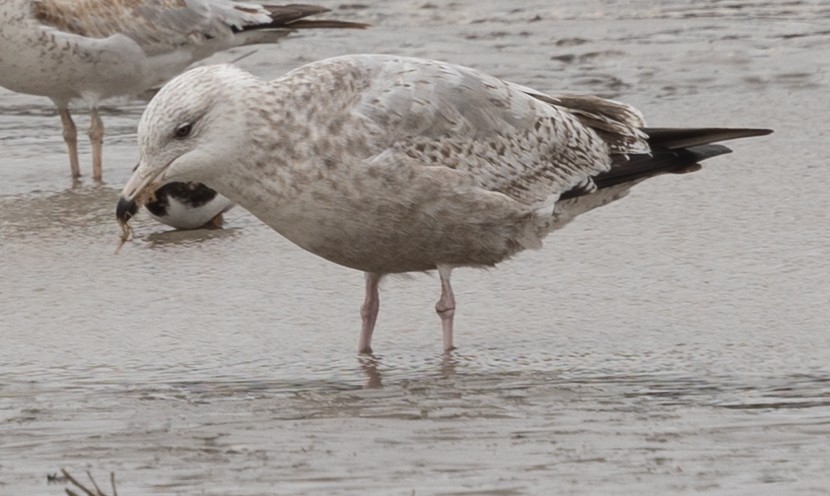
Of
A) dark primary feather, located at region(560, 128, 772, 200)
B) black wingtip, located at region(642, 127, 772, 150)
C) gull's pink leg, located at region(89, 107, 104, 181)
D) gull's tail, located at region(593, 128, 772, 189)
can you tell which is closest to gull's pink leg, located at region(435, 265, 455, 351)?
dark primary feather, located at region(560, 128, 772, 200)

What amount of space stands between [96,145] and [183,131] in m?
3.77

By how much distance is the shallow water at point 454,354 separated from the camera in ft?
14.6

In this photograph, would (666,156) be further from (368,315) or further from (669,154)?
(368,315)

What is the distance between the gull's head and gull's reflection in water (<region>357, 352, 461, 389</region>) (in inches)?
31.6

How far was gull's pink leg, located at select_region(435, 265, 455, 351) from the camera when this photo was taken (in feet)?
19.5

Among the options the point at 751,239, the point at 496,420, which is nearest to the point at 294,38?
the point at 751,239

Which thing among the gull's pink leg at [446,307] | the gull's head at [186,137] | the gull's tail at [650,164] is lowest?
the gull's pink leg at [446,307]

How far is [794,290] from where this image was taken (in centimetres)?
635

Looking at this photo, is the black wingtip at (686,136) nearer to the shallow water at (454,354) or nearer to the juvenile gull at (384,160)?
the juvenile gull at (384,160)

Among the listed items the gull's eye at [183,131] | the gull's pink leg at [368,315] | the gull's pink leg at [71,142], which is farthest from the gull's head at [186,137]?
the gull's pink leg at [71,142]

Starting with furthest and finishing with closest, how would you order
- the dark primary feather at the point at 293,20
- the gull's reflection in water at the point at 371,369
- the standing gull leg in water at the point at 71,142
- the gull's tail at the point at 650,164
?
1. the dark primary feather at the point at 293,20
2. the standing gull leg in water at the point at 71,142
3. the gull's tail at the point at 650,164
4. the gull's reflection in water at the point at 371,369

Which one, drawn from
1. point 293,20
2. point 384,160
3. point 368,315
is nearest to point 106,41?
point 293,20

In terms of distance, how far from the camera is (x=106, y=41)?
Answer: 32.0 ft

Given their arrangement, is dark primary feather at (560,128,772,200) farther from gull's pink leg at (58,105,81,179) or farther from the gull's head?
gull's pink leg at (58,105,81,179)
